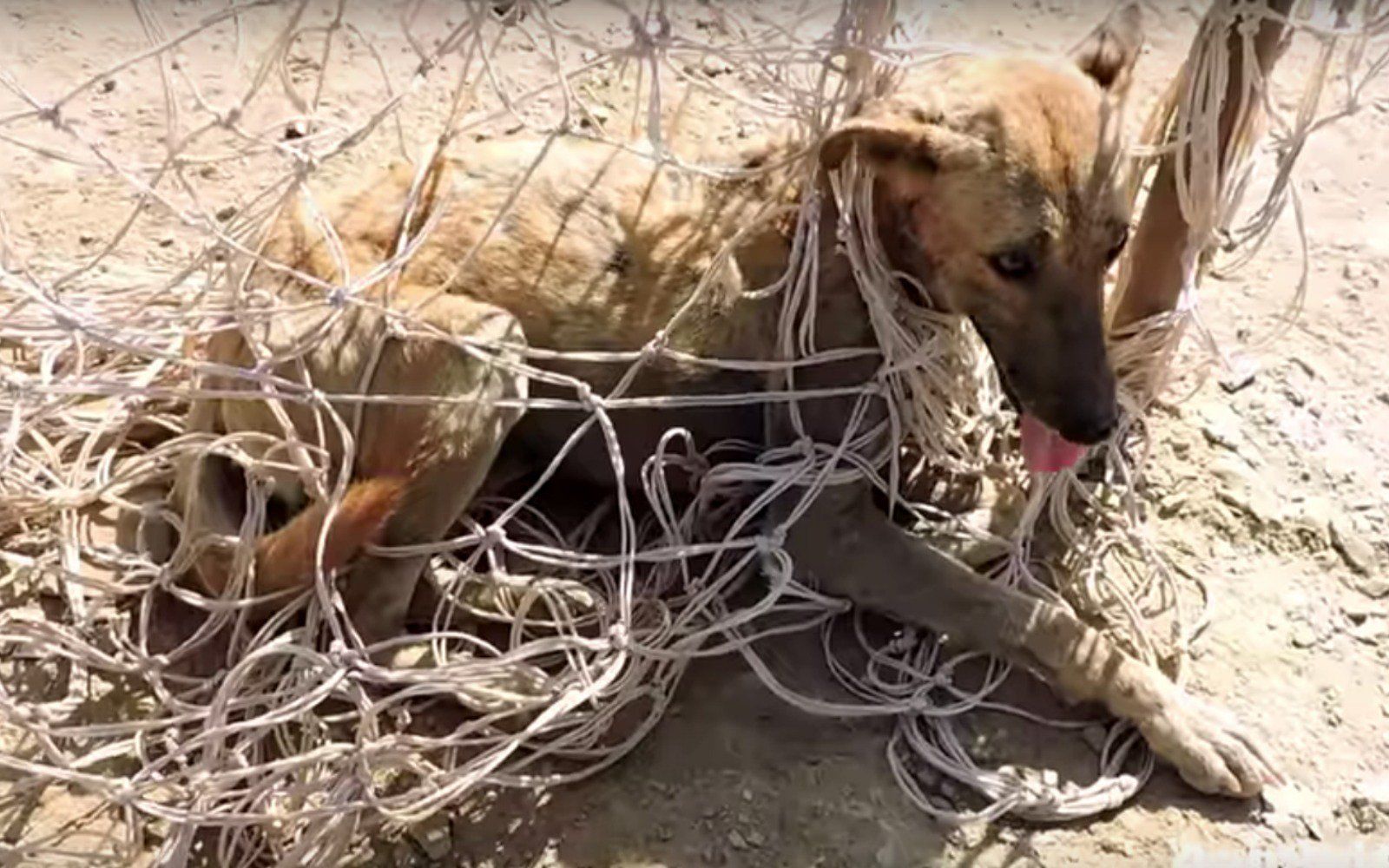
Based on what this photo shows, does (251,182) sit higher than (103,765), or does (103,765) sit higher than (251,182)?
(251,182)

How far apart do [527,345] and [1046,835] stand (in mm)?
1397

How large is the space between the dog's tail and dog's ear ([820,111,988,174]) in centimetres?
109

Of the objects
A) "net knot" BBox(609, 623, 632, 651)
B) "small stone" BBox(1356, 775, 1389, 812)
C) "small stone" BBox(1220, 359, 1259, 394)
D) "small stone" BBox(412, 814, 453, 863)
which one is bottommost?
"small stone" BBox(412, 814, 453, 863)

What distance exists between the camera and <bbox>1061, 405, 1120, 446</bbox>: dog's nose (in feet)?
11.5

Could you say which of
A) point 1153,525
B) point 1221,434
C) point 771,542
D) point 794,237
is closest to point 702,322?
point 794,237

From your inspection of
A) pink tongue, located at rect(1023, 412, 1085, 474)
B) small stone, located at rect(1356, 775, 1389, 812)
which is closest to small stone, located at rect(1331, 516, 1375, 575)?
small stone, located at rect(1356, 775, 1389, 812)

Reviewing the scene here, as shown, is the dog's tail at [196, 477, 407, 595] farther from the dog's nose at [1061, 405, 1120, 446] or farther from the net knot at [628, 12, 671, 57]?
the dog's nose at [1061, 405, 1120, 446]

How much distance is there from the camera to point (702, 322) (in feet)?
12.7

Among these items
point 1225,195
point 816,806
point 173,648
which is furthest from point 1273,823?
point 173,648

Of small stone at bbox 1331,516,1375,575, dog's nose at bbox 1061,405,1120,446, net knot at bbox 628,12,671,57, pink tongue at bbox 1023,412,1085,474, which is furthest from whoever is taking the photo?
small stone at bbox 1331,516,1375,575

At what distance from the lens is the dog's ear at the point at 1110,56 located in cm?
358

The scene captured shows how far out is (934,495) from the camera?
4.14 metres

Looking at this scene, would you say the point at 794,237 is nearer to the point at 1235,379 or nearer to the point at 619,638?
the point at 619,638

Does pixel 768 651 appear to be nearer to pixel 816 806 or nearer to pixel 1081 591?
pixel 816 806
